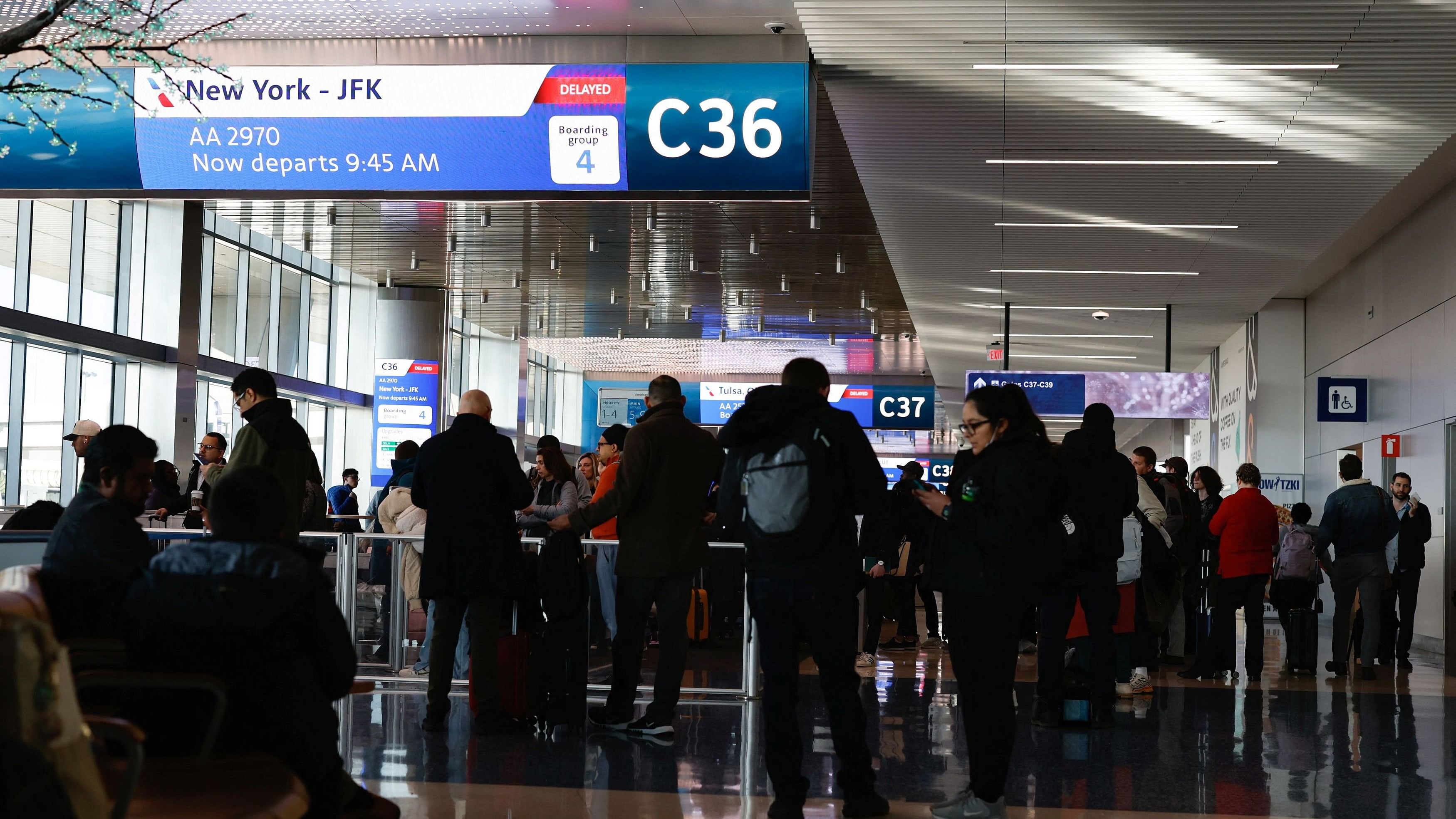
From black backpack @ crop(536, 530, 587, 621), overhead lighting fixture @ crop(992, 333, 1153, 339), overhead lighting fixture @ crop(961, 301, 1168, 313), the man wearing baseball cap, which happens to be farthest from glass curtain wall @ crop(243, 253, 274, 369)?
black backpack @ crop(536, 530, 587, 621)

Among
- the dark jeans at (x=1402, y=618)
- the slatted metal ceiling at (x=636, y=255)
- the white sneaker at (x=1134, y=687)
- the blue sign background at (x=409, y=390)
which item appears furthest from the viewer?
the blue sign background at (x=409, y=390)

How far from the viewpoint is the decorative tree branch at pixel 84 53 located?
386 centimetres

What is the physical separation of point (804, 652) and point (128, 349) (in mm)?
8883

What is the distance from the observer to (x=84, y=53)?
4.26 meters

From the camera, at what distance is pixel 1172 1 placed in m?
7.62

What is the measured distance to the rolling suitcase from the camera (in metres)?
10.2

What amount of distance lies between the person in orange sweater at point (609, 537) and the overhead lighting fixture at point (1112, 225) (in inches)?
231

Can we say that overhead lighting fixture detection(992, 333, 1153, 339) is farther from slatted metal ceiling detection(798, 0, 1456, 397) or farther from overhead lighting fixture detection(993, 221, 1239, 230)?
overhead lighting fixture detection(993, 221, 1239, 230)

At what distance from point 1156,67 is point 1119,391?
819 centimetres

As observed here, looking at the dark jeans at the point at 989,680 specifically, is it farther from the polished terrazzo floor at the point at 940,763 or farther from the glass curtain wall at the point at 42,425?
the glass curtain wall at the point at 42,425

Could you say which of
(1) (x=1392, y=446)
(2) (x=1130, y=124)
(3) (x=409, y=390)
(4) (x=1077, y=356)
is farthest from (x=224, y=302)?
(1) (x=1392, y=446)

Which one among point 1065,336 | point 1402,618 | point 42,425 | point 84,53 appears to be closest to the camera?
point 84,53

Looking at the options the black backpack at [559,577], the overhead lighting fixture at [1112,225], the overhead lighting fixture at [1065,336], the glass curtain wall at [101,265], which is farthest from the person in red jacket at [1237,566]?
the glass curtain wall at [101,265]

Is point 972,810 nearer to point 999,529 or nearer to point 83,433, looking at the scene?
point 999,529
